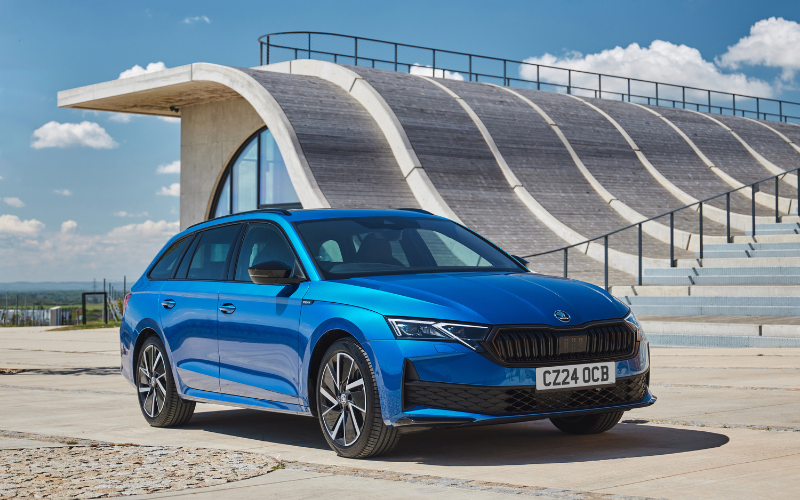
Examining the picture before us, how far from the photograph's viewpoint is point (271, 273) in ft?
20.9

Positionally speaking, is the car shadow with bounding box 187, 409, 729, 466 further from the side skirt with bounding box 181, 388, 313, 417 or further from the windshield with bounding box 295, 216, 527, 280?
the windshield with bounding box 295, 216, 527, 280

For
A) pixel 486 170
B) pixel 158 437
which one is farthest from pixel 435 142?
pixel 158 437

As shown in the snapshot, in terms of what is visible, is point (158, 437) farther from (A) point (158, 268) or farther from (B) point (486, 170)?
(B) point (486, 170)

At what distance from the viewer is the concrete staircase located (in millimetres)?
15117

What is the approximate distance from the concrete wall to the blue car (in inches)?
998

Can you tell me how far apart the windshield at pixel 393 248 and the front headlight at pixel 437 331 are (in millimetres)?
829

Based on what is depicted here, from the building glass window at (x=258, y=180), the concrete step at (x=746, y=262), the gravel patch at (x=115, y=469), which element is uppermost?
the building glass window at (x=258, y=180)

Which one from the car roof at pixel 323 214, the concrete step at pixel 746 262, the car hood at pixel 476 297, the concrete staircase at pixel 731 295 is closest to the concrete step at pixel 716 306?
the concrete staircase at pixel 731 295

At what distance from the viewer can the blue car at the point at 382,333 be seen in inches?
215

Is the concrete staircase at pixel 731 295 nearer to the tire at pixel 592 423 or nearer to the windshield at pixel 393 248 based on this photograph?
the tire at pixel 592 423

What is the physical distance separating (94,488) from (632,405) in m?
3.11

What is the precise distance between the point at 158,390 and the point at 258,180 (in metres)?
25.1

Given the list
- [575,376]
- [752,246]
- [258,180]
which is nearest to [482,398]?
[575,376]

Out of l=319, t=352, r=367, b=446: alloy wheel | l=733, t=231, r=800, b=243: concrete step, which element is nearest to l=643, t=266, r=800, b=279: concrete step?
l=733, t=231, r=800, b=243: concrete step
